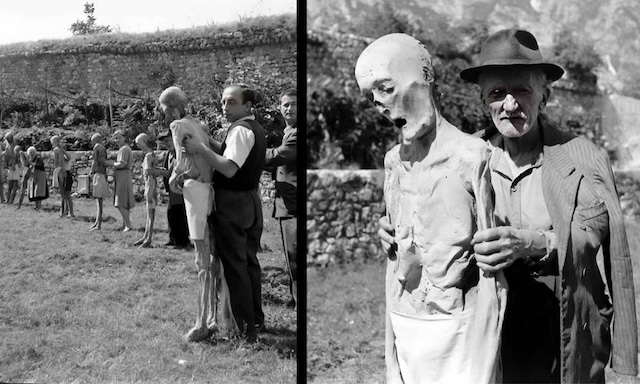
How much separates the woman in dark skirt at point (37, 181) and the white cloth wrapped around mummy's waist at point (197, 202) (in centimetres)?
132

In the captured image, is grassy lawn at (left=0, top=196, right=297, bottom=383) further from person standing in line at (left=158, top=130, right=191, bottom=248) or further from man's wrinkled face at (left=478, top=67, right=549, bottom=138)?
man's wrinkled face at (left=478, top=67, right=549, bottom=138)

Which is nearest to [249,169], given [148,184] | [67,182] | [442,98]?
[148,184]

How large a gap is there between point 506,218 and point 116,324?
315 cm

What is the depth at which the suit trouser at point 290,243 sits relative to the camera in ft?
16.5

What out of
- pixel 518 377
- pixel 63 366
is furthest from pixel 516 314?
pixel 63 366

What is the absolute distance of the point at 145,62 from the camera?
17.1 ft

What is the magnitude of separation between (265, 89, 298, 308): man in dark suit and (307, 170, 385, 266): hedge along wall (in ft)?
8.99

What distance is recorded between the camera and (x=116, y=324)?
507 centimetres

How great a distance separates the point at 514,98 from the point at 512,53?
6.6 inches

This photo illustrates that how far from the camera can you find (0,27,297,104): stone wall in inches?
203

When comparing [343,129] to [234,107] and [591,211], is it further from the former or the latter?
[591,211]

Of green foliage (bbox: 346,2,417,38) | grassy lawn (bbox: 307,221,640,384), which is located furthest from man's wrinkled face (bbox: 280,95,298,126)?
green foliage (bbox: 346,2,417,38)

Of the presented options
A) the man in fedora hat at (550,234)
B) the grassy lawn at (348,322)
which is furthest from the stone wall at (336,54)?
the man in fedora hat at (550,234)

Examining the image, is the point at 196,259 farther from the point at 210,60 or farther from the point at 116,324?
the point at 210,60
